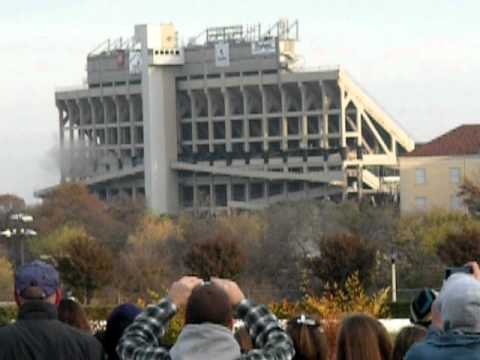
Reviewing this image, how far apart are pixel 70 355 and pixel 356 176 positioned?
4803 inches

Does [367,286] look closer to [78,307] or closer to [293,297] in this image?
[293,297]

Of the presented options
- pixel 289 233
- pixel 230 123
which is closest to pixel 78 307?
pixel 289 233

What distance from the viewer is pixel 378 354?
8.48 meters

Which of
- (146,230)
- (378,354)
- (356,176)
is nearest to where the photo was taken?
(378,354)

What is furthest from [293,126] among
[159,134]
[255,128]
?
[159,134]

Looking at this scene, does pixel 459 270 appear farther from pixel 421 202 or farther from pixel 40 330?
pixel 421 202

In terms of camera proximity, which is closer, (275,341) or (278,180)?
(275,341)

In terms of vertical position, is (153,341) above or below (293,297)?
Answer: above

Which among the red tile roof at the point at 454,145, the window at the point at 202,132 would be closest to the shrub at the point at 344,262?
the red tile roof at the point at 454,145

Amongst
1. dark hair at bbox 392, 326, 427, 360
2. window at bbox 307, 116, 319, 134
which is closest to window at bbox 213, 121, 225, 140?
window at bbox 307, 116, 319, 134

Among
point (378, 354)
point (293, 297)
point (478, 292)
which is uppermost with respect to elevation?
point (478, 292)

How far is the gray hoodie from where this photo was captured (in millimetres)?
7012

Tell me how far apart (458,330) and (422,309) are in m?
2.03

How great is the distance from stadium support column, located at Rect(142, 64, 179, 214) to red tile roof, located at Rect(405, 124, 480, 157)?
103 feet
